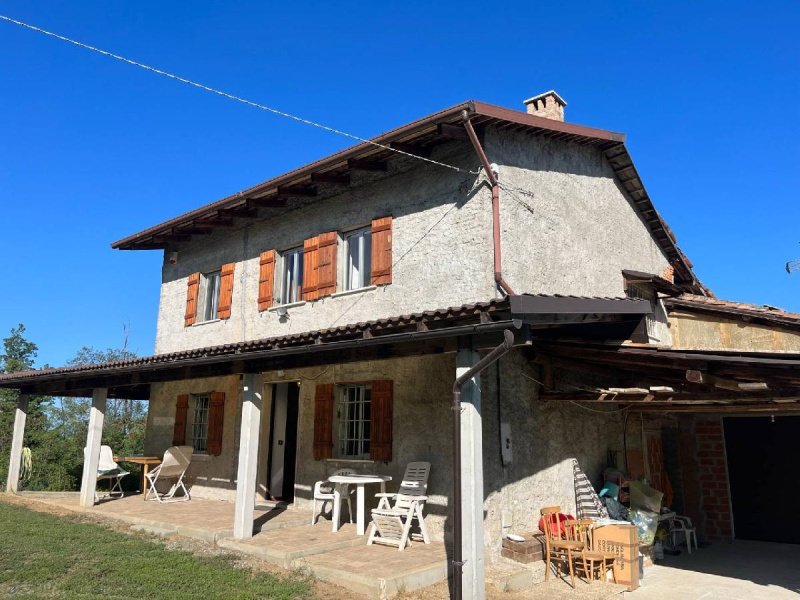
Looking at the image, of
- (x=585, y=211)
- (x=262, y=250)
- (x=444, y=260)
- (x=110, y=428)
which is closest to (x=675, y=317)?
(x=585, y=211)

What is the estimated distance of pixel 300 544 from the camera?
715cm

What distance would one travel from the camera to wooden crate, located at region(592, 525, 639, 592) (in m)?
6.73

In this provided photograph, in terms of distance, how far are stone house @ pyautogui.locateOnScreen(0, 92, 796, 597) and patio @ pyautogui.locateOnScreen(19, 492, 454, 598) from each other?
19.0 inches

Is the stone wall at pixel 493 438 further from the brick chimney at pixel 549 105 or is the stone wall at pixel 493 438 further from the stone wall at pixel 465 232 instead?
the brick chimney at pixel 549 105

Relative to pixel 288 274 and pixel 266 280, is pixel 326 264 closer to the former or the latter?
pixel 288 274

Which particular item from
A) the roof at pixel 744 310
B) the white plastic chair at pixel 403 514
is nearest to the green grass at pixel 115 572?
the white plastic chair at pixel 403 514

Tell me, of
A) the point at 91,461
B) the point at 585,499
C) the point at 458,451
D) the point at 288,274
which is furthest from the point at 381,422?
the point at 91,461

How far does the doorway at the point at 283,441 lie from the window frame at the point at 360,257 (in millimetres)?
2383

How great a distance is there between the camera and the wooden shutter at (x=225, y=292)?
11.8m

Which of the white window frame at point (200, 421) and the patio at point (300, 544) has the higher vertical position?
the white window frame at point (200, 421)

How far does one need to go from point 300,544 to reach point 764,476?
836cm

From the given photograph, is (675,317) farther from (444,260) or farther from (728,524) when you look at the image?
(444,260)

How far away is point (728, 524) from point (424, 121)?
8840mm

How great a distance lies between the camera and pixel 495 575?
6477mm
